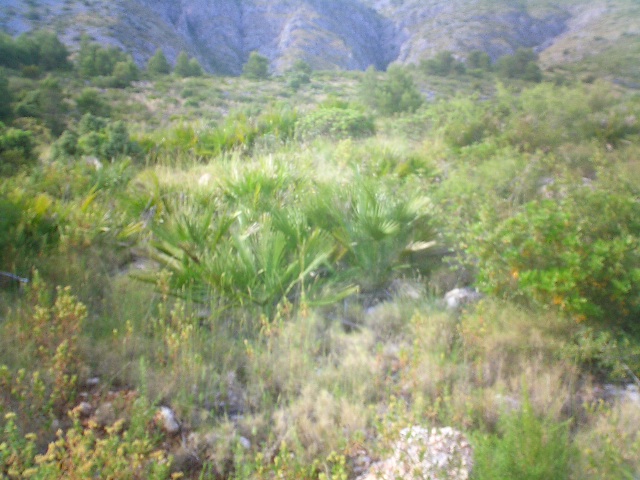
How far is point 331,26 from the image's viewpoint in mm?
59656

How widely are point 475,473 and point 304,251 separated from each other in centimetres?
214

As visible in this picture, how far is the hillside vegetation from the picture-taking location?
224cm

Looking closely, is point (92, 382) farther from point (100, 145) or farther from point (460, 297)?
point (100, 145)

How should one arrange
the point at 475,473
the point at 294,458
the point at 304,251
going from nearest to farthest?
the point at 475,473 → the point at 294,458 → the point at 304,251

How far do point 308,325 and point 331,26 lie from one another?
207 ft

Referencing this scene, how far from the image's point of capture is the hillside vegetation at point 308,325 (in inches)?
88.2

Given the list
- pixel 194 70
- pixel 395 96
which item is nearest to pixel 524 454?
pixel 395 96

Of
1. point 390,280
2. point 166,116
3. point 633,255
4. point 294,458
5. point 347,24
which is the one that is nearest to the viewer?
point 294,458

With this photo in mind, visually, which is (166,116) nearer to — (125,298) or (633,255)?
(125,298)

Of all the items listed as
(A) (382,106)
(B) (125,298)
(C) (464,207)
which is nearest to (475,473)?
(B) (125,298)

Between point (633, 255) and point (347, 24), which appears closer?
point (633, 255)

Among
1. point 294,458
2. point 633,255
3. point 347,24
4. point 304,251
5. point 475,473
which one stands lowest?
point 294,458

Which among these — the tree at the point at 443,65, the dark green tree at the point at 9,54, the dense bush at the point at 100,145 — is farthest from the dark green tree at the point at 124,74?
the dense bush at the point at 100,145

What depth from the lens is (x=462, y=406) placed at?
2492 mm
